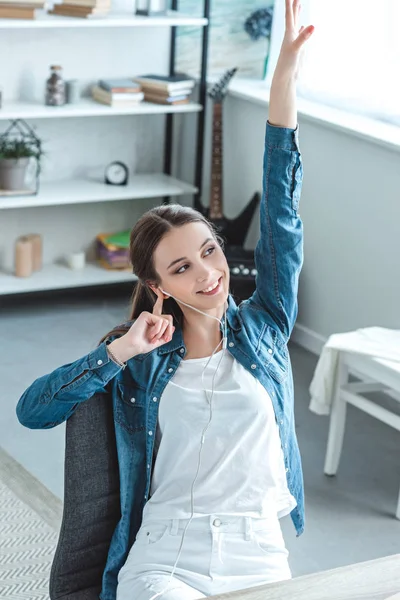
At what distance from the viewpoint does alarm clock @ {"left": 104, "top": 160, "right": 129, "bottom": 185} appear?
4.50 m

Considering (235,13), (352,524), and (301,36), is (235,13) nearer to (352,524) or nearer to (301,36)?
(352,524)

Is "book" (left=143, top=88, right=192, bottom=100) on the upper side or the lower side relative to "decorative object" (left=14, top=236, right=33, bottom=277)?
upper

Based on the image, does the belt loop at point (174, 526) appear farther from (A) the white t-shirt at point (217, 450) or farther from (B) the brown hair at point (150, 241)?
(B) the brown hair at point (150, 241)

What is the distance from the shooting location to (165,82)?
436 centimetres

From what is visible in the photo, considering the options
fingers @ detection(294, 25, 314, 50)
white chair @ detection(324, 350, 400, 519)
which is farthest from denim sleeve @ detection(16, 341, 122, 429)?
white chair @ detection(324, 350, 400, 519)

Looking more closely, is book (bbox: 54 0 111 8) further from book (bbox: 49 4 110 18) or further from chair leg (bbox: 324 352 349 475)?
chair leg (bbox: 324 352 349 475)

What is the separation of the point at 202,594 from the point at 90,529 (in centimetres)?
24

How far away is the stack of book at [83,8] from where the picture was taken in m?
4.08

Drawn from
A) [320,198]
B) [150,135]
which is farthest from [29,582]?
[150,135]

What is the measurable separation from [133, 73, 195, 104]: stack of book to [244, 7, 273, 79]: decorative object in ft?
1.14

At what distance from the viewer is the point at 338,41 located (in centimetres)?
398

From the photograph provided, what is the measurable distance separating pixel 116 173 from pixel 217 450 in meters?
2.93

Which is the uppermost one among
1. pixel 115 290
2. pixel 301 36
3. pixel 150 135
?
pixel 301 36

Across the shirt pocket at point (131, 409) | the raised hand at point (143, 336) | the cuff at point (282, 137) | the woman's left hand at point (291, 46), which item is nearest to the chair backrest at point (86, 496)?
the shirt pocket at point (131, 409)
